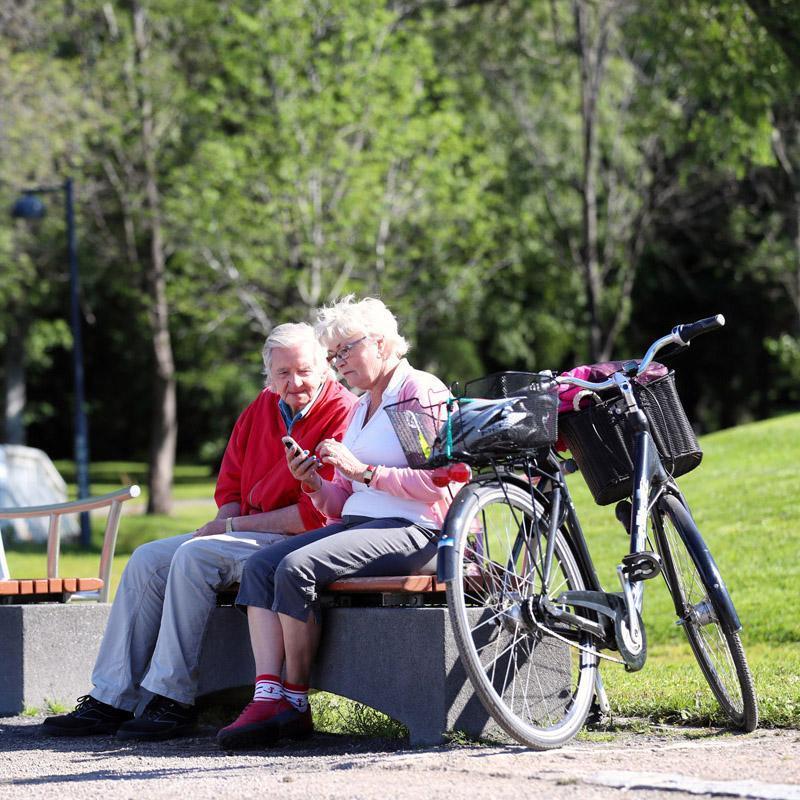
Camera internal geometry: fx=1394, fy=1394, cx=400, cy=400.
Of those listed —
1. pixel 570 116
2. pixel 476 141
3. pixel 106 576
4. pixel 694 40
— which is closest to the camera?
pixel 106 576

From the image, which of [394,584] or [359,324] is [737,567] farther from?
[394,584]

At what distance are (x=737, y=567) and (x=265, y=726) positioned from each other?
527cm

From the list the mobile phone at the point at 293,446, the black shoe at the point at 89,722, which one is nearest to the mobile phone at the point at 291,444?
the mobile phone at the point at 293,446

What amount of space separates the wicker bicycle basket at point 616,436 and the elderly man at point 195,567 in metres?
1.10

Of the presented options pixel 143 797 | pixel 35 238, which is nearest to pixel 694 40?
pixel 143 797

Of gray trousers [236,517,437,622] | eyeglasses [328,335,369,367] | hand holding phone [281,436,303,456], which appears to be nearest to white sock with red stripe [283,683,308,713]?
gray trousers [236,517,437,622]

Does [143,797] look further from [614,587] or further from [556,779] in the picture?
[614,587]

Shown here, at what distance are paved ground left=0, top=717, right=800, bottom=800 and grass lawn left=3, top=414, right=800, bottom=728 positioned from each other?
461 millimetres

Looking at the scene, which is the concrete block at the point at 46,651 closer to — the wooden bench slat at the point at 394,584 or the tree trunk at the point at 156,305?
the wooden bench slat at the point at 394,584

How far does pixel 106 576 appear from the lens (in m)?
6.35

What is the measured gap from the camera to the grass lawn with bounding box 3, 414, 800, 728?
5.30 metres

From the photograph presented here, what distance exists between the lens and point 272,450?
5.63 metres

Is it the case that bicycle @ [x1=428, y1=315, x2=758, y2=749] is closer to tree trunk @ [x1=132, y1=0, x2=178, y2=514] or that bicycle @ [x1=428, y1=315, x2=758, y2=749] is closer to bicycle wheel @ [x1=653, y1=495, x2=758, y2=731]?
bicycle wheel @ [x1=653, y1=495, x2=758, y2=731]

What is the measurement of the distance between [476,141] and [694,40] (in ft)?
39.4
